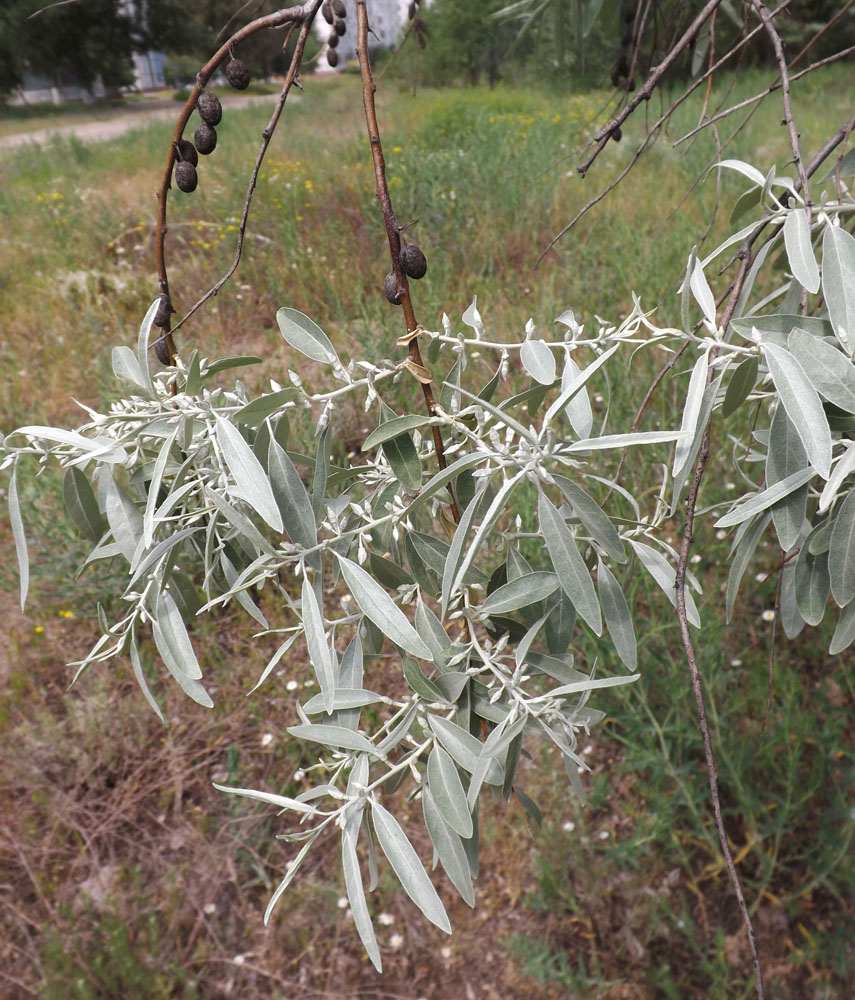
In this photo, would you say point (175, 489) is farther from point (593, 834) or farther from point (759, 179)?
point (593, 834)

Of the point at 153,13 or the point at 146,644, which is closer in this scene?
the point at 146,644

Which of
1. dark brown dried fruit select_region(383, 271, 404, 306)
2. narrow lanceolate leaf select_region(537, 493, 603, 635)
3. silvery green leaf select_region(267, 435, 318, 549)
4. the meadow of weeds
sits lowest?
the meadow of weeds

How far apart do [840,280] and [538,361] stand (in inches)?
8.2

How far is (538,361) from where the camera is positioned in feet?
1.79

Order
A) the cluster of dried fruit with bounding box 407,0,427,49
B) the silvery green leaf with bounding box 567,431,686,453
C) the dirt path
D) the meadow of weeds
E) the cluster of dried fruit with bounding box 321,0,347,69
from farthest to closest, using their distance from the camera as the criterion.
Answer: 1. the dirt path
2. the meadow of weeds
3. the cluster of dried fruit with bounding box 407,0,427,49
4. the cluster of dried fruit with bounding box 321,0,347,69
5. the silvery green leaf with bounding box 567,431,686,453

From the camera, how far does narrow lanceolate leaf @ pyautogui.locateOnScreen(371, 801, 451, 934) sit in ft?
1.52

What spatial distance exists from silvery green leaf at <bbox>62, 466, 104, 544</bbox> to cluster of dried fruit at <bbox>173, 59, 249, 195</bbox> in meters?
0.14

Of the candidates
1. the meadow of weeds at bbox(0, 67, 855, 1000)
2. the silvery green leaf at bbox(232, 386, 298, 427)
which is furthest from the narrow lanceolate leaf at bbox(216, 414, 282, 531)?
the meadow of weeds at bbox(0, 67, 855, 1000)

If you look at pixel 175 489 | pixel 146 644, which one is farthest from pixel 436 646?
pixel 146 644

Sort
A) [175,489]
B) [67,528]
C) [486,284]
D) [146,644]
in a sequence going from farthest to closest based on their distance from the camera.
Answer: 1. [486,284]
2. [67,528]
3. [146,644]
4. [175,489]

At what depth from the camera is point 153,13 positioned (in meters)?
20.0

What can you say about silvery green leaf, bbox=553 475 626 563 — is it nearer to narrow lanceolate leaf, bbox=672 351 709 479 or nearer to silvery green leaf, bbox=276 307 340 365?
narrow lanceolate leaf, bbox=672 351 709 479

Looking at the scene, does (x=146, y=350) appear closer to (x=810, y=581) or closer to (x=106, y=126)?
(x=810, y=581)

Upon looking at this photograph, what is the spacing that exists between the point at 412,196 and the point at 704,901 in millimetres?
2750
